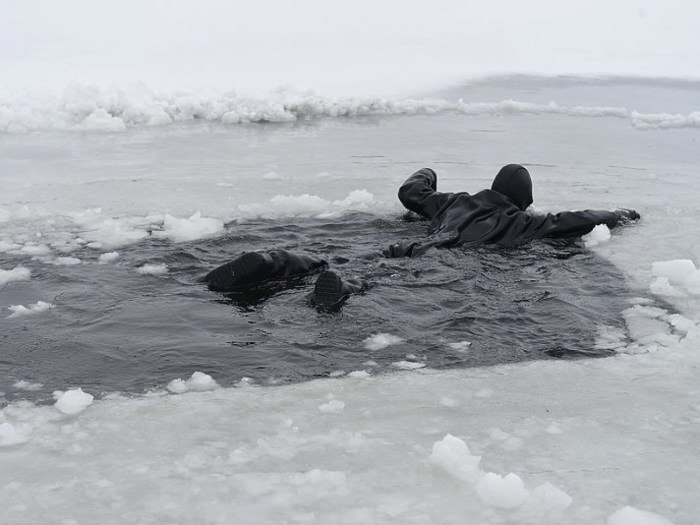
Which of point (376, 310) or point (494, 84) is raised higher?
point (494, 84)

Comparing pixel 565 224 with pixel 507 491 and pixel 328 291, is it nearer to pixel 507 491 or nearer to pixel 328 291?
pixel 328 291

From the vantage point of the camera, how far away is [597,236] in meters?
6.14

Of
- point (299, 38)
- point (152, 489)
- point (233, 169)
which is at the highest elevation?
point (299, 38)

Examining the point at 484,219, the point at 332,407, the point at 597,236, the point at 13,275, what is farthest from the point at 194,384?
the point at 597,236

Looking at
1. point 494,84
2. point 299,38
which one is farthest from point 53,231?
point 299,38

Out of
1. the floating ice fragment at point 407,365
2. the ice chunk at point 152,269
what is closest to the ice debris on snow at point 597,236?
the floating ice fragment at point 407,365

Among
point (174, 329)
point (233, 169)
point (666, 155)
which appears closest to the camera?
point (174, 329)

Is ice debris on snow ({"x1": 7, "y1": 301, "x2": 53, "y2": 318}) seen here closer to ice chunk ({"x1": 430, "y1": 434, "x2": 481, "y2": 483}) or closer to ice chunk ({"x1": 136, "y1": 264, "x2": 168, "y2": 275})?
ice chunk ({"x1": 136, "y1": 264, "x2": 168, "y2": 275})

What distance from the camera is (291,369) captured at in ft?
13.1

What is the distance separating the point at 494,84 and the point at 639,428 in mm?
11985

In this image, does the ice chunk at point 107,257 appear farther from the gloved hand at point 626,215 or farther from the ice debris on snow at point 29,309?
the gloved hand at point 626,215

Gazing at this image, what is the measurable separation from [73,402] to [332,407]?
3.51 feet

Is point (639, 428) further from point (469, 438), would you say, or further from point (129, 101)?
point (129, 101)

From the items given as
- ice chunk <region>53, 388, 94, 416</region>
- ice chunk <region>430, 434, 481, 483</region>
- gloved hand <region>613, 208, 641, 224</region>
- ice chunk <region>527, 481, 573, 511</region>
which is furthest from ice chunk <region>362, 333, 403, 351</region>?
gloved hand <region>613, 208, 641, 224</region>
